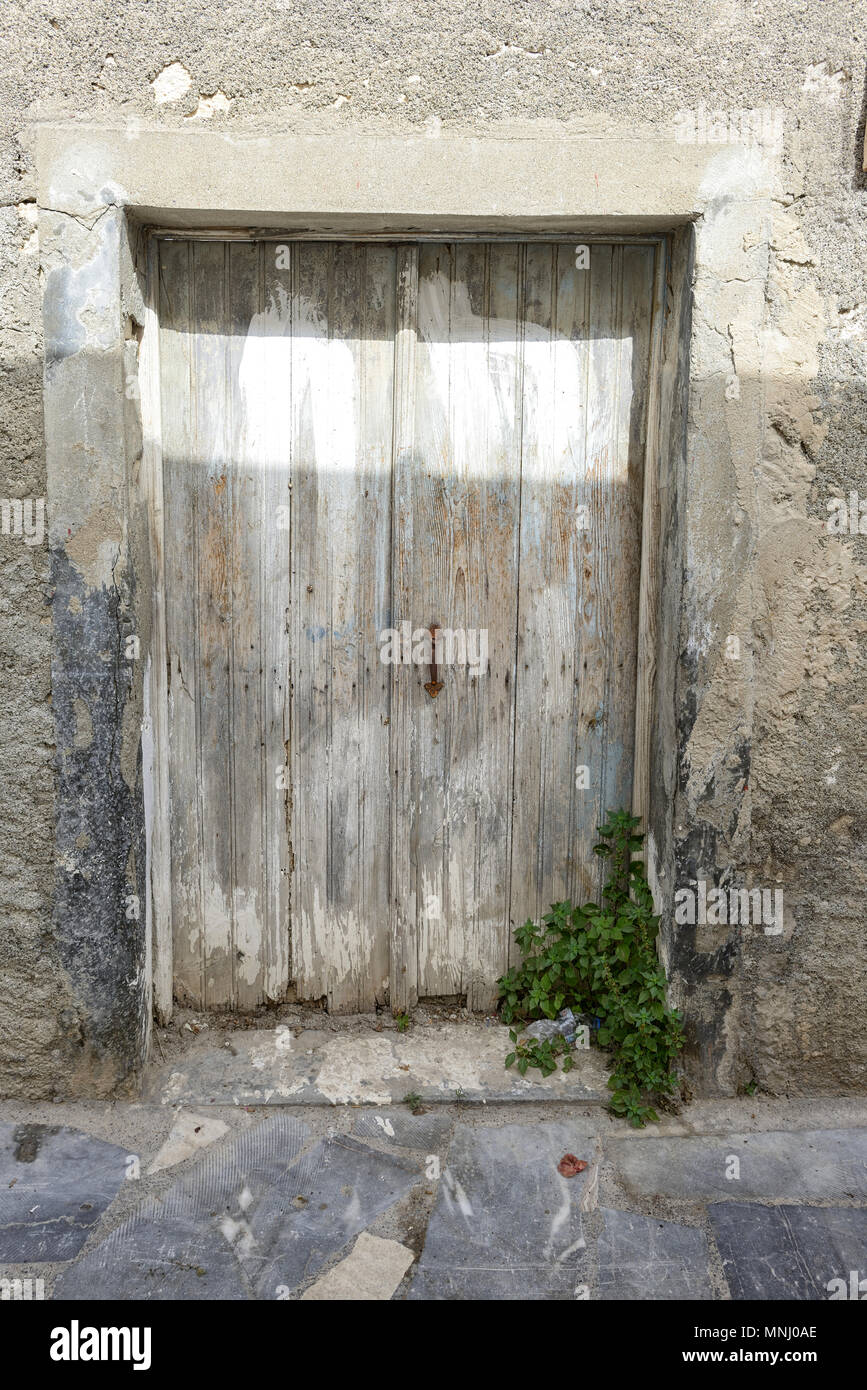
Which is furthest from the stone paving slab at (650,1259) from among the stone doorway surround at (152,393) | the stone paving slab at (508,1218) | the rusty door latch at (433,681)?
the rusty door latch at (433,681)

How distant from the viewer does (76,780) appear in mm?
2682

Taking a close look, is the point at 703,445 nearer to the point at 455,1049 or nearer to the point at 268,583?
the point at 268,583

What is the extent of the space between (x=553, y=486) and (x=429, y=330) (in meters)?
0.58

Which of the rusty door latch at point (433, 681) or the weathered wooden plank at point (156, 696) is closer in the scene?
the weathered wooden plank at point (156, 696)

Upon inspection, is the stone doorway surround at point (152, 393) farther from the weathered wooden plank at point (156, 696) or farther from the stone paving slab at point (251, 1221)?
the stone paving slab at point (251, 1221)

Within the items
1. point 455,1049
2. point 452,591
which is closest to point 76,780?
point 452,591

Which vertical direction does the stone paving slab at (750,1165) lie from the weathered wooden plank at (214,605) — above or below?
below

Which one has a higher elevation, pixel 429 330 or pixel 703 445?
pixel 429 330

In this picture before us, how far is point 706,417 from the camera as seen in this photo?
8.54 feet

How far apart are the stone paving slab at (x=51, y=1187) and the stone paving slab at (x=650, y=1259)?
3.98ft

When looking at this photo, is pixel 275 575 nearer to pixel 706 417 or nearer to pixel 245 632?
pixel 245 632

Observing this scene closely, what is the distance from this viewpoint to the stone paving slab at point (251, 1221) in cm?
219

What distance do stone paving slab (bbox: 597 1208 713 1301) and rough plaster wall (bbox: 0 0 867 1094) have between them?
0.55m

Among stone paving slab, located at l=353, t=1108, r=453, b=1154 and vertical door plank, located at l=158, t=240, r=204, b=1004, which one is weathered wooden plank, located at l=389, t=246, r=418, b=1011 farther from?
vertical door plank, located at l=158, t=240, r=204, b=1004
